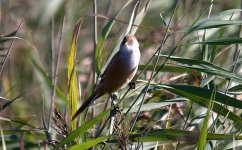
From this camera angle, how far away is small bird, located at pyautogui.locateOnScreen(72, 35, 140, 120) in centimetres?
334

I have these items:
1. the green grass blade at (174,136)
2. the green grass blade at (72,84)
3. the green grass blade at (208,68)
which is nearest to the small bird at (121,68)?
the green grass blade at (72,84)

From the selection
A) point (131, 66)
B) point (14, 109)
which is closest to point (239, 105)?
point (131, 66)

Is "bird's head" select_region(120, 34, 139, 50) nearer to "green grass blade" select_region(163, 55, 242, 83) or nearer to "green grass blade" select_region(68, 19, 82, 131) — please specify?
"green grass blade" select_region(68, 19, 82, 131)

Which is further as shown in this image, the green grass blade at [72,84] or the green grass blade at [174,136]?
the green grass blade at [72,84]

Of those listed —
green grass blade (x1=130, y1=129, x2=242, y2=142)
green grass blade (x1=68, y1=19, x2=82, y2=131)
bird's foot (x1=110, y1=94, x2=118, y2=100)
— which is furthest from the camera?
bird's foot (x1=110, y1=94, x2=118, y2=100)

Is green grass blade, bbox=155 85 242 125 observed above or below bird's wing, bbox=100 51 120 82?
below

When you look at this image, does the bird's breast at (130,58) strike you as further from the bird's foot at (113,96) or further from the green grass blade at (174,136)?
the green grass blade at (174,136)

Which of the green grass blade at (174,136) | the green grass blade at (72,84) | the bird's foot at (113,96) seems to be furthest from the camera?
the bird's foot at (113,96)

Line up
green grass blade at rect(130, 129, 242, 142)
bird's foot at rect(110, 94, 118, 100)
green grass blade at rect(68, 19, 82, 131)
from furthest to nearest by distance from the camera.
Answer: bird's foot at rect(110, 94, 118, 100), green grass blade at rect(68, 19, 82, 131), green grass blade at rect(130, 129, 242, 142)

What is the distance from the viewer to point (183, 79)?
11.5 ft

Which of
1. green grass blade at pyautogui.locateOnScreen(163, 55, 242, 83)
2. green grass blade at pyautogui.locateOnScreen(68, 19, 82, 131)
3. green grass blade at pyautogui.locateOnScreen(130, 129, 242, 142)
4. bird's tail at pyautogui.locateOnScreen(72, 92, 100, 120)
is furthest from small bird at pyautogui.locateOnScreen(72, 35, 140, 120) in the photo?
green grass blade at pyautogui.locateOnScreen(130, 129, 242, 142)

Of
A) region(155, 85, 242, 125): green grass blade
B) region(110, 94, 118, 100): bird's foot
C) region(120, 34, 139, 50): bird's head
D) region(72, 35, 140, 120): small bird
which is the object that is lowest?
region(155, 85, 242, 125): green grass blade

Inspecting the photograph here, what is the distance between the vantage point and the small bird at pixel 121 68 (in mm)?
3336

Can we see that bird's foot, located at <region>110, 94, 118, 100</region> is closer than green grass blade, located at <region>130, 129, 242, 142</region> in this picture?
No
